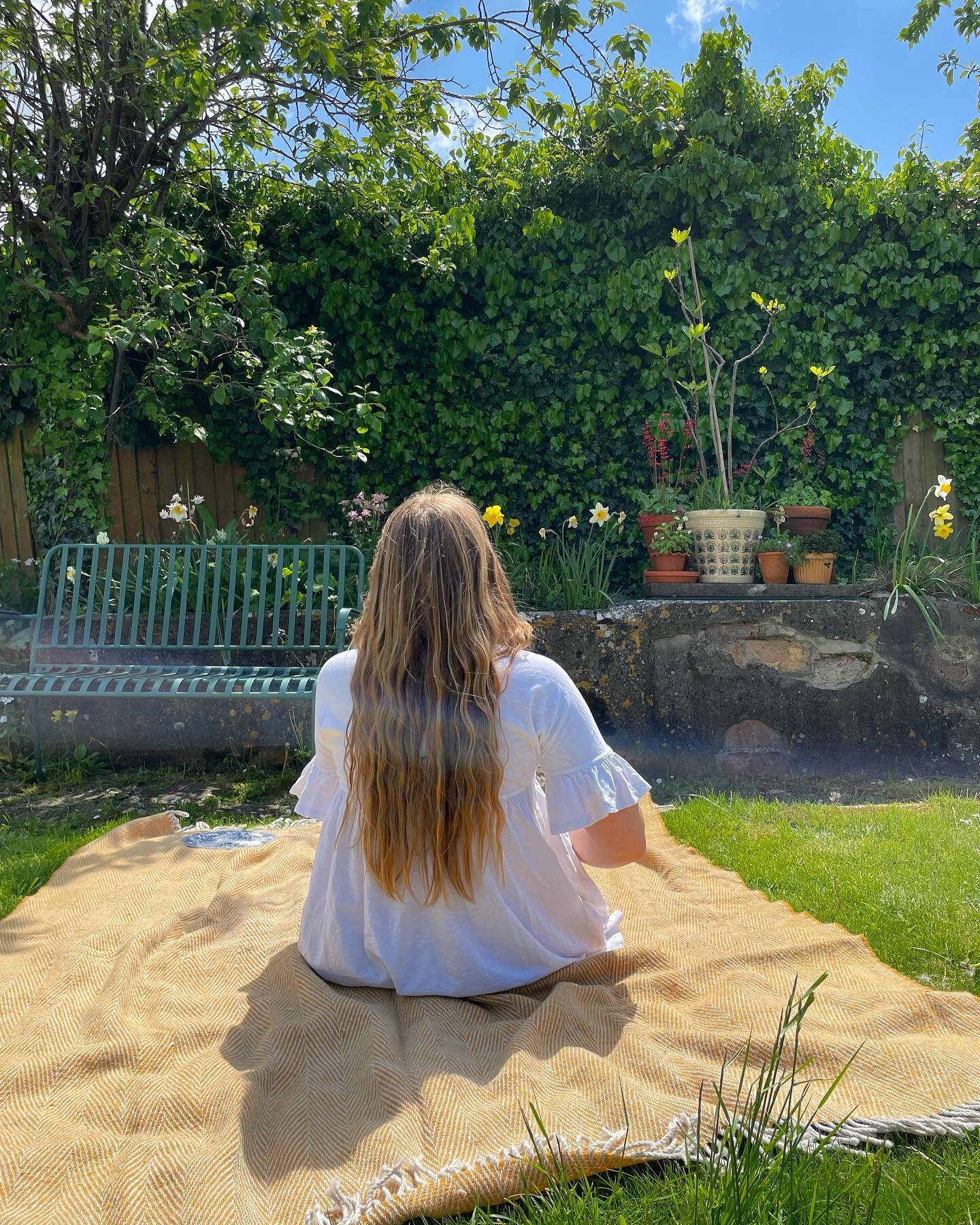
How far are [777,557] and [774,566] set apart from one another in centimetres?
5

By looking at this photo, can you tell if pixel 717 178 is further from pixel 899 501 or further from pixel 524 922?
pixel 524 922

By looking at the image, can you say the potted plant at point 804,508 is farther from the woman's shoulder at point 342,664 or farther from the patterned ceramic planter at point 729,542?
the woman's shoulder at point 342,664

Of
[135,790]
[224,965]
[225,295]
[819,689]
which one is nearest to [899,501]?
[819,689]

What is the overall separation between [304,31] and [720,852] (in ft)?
14.6

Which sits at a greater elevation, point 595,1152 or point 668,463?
point 668,463

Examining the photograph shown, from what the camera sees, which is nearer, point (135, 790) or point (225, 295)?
point (135, 790)

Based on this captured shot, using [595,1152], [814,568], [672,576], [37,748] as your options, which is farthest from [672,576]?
[595,1152]

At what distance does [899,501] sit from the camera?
611 centimetres

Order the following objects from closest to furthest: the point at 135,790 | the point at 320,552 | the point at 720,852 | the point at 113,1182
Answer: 1. the point at 113,1182
2. the point at 720,852
3. the point at 135,790
4. the point at 320,552

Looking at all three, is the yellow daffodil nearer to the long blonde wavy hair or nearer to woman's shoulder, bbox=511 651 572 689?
woman's shoulder, bbox=511 651 572 689

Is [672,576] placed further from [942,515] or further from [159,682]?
[159,682]

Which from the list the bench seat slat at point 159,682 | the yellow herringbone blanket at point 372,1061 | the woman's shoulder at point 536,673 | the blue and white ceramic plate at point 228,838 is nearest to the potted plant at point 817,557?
the bench seat slat at point 159,682

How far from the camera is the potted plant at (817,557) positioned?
213 inches

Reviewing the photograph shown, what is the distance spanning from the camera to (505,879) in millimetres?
1994
